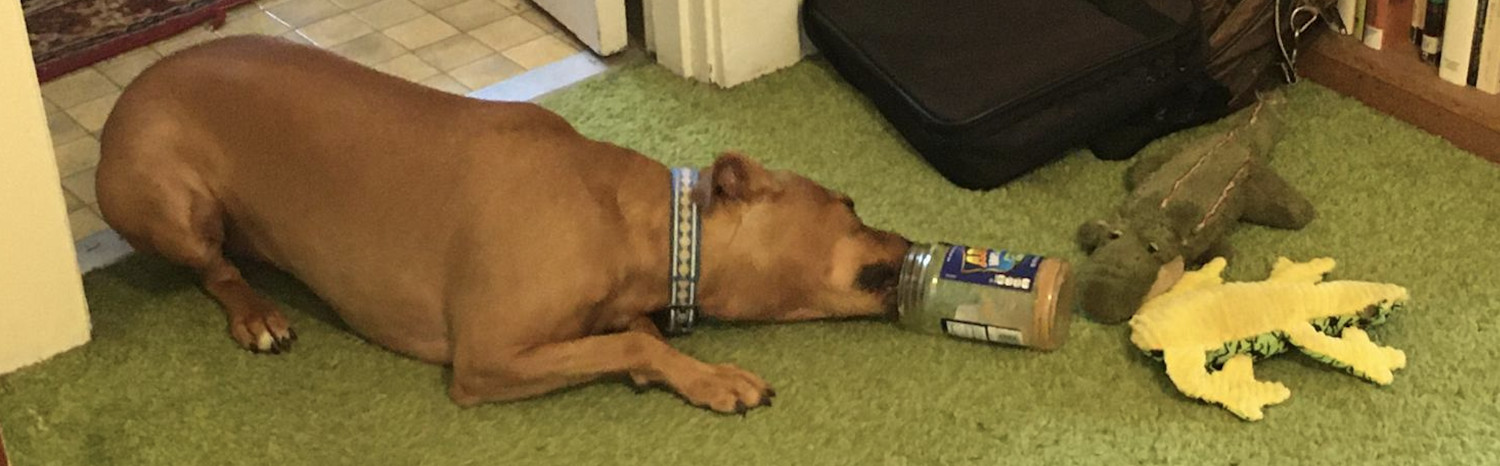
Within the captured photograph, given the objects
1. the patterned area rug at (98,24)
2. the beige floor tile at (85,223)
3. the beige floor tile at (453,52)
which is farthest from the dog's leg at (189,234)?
the patterned area rug at (98,24)

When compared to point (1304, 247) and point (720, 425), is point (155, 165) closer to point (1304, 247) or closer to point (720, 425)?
point (720, 425)

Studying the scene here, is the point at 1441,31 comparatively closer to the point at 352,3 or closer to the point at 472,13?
the point at 472,13

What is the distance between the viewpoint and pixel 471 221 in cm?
161

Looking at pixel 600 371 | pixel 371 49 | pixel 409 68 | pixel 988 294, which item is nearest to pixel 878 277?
pixel 988 294

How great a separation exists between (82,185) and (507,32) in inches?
30.5

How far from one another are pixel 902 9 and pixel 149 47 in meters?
1.40

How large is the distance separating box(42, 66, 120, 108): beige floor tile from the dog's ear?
138 cm

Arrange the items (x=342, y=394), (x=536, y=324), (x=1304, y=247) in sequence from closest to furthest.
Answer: (x=536, y=324) < (x=342, y=394) < (x=1304, y=247)

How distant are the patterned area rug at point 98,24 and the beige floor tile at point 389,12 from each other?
267 mm

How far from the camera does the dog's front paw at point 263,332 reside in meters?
1.79

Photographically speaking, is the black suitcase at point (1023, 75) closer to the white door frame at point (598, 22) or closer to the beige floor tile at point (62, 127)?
the white door frame at point (598, 22)

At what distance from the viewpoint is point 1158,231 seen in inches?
69.7

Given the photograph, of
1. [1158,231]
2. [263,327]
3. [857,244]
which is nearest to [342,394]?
[263,327]

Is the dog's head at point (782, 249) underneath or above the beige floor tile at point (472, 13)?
above
